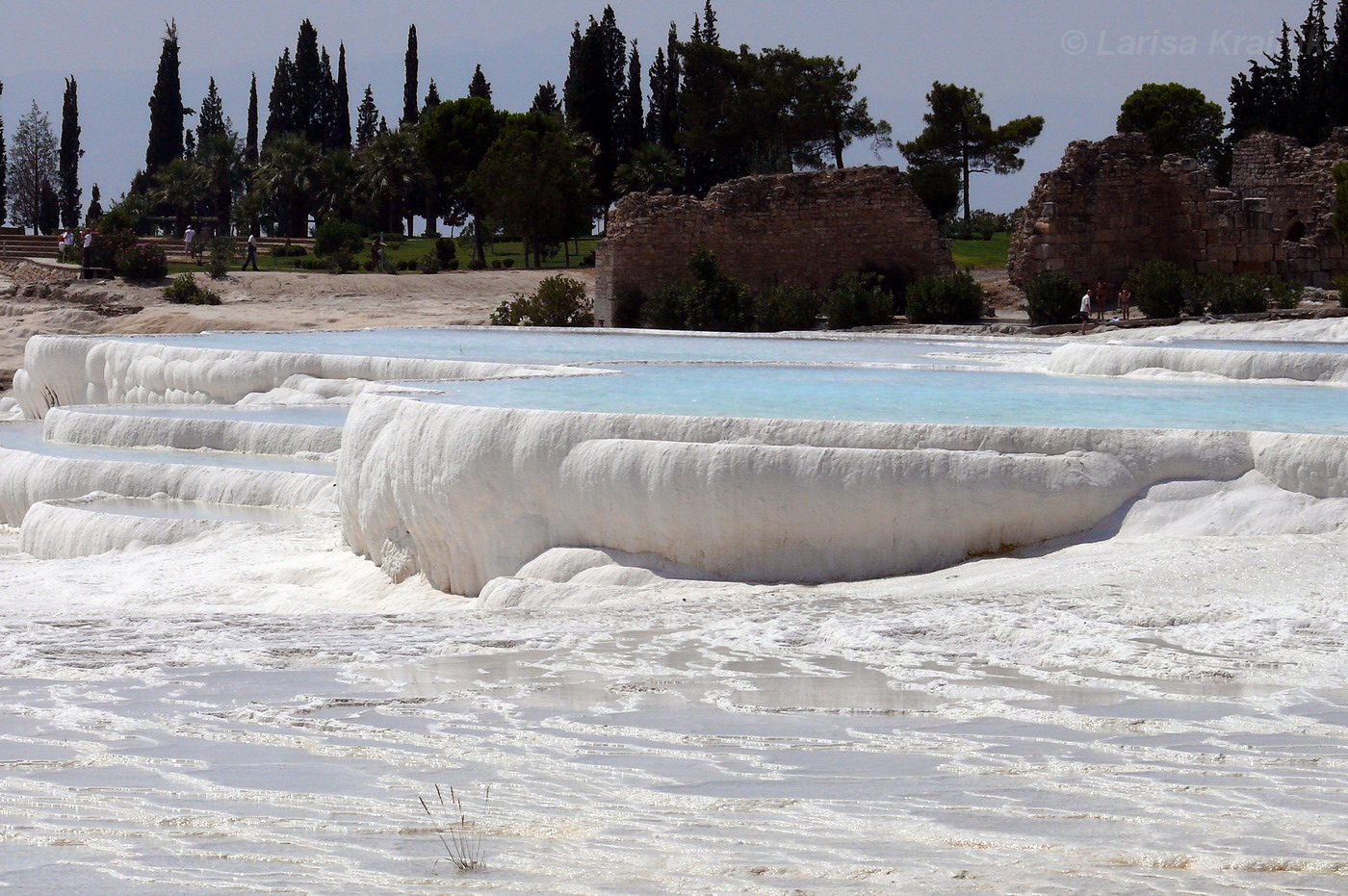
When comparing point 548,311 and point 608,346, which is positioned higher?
point 548,311

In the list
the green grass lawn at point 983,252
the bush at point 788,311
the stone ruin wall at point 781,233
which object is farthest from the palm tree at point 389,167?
the bush at point 788,311

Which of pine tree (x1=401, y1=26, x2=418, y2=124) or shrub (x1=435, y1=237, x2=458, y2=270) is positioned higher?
pine tree (x1=401, y1=26, x2=418, y2=124)

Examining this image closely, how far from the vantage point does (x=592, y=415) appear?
5.98 metres

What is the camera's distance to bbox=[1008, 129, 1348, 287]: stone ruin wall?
19.7m

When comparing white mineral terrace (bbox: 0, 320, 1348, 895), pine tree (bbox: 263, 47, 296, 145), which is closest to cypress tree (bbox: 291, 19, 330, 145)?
pine tree (bbox: 263, 47, 296, 145)

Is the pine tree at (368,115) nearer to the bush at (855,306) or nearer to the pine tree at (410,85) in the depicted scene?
the pine tree at (410,85)

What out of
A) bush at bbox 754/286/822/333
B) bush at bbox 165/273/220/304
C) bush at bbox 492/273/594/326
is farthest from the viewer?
bush at bbox 165/273/220/304

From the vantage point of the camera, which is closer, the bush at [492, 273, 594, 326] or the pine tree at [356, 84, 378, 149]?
the bush at [492, 273, 594, 326]

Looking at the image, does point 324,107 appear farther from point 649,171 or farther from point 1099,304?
point 1099,304

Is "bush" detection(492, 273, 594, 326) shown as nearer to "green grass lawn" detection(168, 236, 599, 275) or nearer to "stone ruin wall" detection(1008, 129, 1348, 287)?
"stone ruin wall" detection(1008, 129, 1348, 287)

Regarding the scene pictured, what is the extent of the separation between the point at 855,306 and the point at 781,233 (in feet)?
9.19

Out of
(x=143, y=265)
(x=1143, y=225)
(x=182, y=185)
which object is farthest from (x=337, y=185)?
(x=1143, y=225)

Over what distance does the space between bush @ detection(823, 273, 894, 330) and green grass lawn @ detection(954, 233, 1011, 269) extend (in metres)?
7.26

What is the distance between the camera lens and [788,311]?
59.6ft
